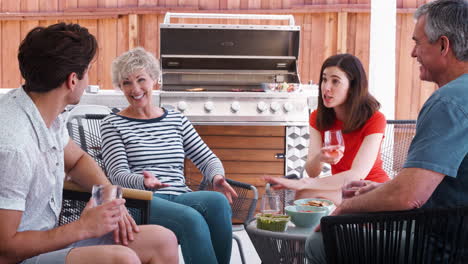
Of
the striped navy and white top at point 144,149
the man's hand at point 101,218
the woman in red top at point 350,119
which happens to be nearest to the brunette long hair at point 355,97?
the woman in red top at point 350,119

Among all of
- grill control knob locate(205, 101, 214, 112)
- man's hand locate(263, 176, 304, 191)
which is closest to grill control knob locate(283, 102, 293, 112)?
grill control knob locate(205, 101, 214, 112)

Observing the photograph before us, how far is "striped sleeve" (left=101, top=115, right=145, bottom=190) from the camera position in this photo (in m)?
2.36

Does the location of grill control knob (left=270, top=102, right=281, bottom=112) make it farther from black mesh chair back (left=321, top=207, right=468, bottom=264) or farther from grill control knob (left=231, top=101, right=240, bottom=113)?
black mesh chair back (left=321, top=207, right=468, bottom=264)

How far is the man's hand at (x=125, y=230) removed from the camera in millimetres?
1661

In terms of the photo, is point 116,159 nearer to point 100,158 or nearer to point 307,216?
point 100,158

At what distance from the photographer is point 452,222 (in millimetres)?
1387

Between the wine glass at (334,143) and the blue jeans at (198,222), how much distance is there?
48cm

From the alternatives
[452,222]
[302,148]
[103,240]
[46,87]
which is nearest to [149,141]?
[103,240]

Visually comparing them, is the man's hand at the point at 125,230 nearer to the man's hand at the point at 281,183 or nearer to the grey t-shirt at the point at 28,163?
the grey t-shirt at the point at 28,163

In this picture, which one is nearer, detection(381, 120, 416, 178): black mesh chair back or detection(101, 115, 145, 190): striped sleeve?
detection(101, 115, 145, 190): striped sleeve

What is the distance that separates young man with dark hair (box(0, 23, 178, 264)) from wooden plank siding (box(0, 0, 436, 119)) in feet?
18.7

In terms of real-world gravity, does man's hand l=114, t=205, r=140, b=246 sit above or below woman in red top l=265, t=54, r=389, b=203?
below

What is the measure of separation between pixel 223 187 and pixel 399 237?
1.22 m

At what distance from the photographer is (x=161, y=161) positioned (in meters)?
2.52
